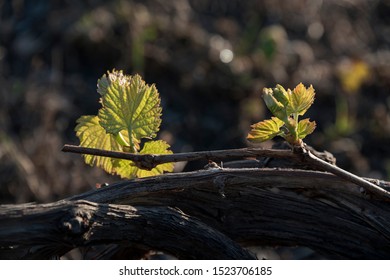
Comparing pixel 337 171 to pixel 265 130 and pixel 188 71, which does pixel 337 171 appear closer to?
pixel 265 130

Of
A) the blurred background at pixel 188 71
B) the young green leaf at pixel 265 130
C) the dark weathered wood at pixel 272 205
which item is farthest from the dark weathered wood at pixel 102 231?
the blurred background at pixel 188 71

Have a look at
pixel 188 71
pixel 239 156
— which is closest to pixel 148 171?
pixel 239 156

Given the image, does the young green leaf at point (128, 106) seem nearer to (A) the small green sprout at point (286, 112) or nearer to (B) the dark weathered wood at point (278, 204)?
(B) the dark weathered wood at point (278, 204)

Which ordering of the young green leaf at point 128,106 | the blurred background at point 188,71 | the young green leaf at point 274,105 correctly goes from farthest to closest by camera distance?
the blurred background at point 188,71 → the young green leaf at point 128,106 → the young green leaf at point 274,105

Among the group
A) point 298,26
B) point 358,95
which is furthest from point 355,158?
point 298,26

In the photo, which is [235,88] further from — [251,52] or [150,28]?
[150,28]

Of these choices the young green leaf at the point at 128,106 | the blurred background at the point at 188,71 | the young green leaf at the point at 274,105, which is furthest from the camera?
the blurred background at the point at 188,71

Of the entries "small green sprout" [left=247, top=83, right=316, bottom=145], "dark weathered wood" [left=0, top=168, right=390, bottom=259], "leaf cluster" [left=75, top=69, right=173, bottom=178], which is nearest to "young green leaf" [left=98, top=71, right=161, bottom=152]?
"leaf cluster" [left=75, top=69, right=173, bottom=178]
